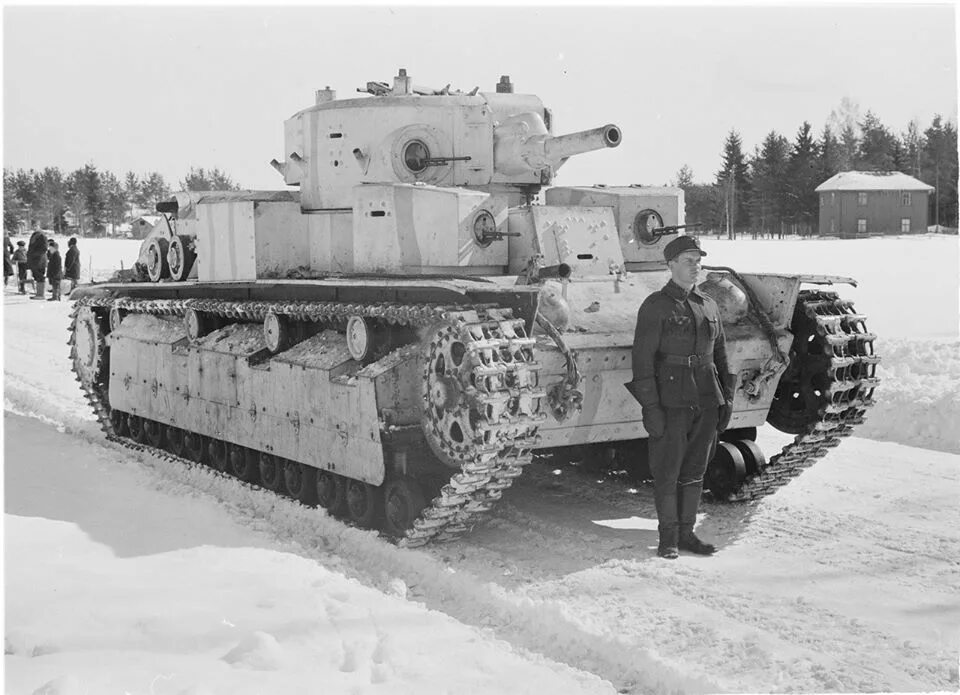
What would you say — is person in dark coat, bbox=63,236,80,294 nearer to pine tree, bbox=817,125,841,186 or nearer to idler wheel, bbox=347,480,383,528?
pine tree, bbox=817,125,841,186

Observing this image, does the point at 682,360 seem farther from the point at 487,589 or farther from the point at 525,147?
the point at 525,147

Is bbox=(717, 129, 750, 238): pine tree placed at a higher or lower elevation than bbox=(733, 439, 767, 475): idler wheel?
higher

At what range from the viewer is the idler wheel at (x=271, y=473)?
10.2 m

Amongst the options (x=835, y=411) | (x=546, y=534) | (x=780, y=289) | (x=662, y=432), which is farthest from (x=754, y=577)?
(x=780, y=289)

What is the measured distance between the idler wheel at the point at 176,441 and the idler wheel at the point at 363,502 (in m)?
3.50

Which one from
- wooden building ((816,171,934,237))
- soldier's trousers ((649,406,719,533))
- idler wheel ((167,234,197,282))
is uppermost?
wooden building ((816,171,934,237))

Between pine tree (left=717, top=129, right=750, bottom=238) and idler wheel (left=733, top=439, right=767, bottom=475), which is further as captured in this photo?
pine tree (left=717, top=129, right=750, bottom=238)

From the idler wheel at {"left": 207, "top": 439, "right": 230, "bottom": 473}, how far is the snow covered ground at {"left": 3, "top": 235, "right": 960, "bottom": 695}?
0.42 meters

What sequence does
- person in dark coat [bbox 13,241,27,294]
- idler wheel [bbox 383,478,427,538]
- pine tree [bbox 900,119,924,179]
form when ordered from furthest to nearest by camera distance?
person in dark coat [bbox 13,241,27,294], pine tree [bbox 900,119,924,179], idler wheel [bbox 383,478,427,538]

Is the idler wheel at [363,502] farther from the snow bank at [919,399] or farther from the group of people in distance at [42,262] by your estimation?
the group of people in distance at [42,262]

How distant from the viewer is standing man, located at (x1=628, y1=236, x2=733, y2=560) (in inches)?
307

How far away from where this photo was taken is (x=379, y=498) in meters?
8.83

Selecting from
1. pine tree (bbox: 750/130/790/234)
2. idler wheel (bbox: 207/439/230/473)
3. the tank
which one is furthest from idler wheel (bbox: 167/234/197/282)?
pine tree (bbox: 750/130/790/234)

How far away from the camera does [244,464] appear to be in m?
10.9
